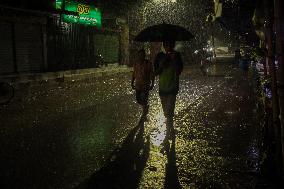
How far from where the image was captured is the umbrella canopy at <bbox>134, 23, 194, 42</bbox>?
7.57 m

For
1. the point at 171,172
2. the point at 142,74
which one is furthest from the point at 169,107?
the point at 171,172

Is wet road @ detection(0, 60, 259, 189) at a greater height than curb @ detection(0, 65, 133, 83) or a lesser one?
lesser

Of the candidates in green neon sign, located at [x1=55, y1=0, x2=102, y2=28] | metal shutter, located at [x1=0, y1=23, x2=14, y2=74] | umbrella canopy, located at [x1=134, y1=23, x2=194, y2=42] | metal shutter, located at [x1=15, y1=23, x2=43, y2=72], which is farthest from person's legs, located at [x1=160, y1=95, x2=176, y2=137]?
green neon sign, located at [x1=55, y1=0, x2=102, y2=28]

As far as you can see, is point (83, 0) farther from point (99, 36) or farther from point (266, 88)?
point (266, 88)

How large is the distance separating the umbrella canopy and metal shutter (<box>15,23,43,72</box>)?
10.3m

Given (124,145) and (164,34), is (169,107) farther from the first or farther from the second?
(164,34)

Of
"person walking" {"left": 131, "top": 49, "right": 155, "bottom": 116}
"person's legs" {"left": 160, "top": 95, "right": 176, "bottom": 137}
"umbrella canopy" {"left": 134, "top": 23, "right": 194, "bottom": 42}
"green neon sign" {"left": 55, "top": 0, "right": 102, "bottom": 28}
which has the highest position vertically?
"green neon sign" {"left": 55, "top": 0, "right": 102, "bottom": 28}

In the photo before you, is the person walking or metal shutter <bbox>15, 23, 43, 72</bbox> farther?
metal shutter <bbox>15, 23, 43, 72</bbox>

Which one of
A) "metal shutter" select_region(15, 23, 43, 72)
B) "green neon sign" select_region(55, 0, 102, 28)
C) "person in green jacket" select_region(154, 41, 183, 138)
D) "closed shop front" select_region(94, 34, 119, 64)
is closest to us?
"person in green jacket" select_region(154, 41, 183, 138)

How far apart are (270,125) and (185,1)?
32.8 meters

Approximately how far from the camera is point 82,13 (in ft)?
68.8

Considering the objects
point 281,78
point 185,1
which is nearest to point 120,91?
point 281,78

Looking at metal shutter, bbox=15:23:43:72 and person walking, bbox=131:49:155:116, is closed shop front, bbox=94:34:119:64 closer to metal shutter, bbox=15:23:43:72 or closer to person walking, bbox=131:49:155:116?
metal shutter, bbox=15:23:43:72

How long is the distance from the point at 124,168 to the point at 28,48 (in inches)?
515
